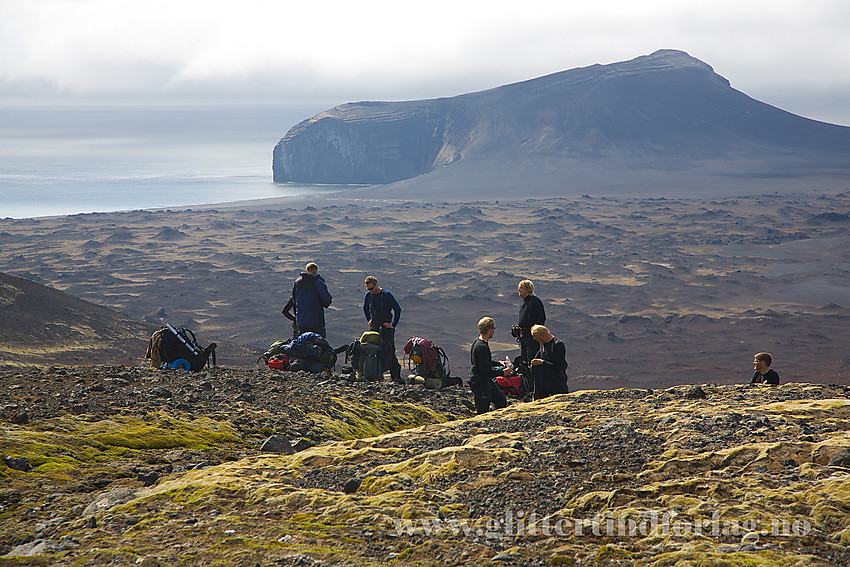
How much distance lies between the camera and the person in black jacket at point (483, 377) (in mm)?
9273

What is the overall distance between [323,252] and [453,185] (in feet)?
276

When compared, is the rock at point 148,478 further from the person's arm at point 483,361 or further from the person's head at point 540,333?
the person's head at point 540,333

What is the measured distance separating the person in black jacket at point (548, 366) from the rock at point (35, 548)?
18.6 feet

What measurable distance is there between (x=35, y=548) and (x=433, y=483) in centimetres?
288

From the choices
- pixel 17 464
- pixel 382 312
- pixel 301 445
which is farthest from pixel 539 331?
pixel 17 464

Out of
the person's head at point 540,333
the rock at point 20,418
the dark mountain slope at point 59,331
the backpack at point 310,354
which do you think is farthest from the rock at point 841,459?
the dark mountain slope at point 59,331

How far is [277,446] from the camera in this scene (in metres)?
7.45

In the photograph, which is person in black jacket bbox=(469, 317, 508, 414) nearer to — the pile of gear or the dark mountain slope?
the pile of gear

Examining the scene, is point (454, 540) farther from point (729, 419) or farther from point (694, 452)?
point (729, 419)

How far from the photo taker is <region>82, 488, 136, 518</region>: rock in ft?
17.7

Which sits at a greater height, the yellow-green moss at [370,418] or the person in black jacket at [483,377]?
the person in black jacket at [483,377]

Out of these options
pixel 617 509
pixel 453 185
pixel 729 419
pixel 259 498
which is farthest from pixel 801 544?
pixel 453 185

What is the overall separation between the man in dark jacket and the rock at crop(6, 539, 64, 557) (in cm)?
784

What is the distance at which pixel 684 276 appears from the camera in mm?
65000
